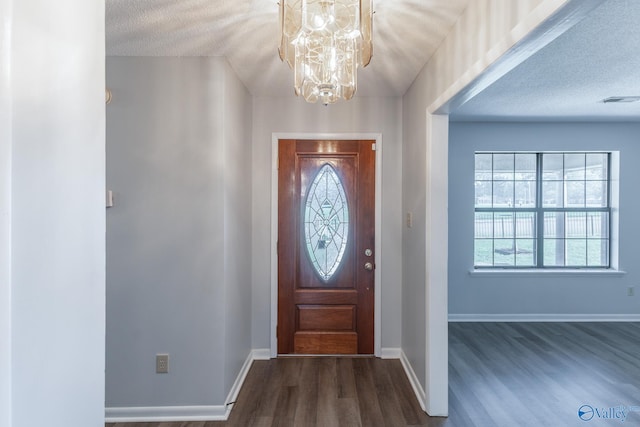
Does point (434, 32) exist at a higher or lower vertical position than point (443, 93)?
higher

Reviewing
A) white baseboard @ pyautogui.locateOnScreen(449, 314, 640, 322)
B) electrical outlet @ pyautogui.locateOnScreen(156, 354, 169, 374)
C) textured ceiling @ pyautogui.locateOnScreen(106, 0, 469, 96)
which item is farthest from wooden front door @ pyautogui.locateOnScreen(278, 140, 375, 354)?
white baseboard @ pyautogui.locateOnScreen(449, 314, 640, 322)

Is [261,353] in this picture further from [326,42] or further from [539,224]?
[539,224]

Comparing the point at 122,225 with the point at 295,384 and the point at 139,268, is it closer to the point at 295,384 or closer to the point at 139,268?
the point at 139,268

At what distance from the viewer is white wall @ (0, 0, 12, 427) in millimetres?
665

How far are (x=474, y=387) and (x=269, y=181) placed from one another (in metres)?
2.47

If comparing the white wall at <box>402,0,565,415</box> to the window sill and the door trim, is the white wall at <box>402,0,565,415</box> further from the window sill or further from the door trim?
the window sill

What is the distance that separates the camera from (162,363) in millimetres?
2438

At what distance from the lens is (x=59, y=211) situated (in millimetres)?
824

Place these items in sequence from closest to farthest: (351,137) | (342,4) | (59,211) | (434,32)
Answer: (59,211), (342,4), (434,32), (351,137)

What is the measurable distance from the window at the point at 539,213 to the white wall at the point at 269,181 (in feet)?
5.91

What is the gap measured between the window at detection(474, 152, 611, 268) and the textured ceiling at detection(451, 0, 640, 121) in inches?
25.3

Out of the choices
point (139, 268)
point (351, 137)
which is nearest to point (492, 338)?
point (351, 137)

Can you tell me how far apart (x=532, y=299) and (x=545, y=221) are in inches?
40.3

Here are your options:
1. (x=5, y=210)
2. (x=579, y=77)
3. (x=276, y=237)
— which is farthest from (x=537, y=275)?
(x=5, y=210)
